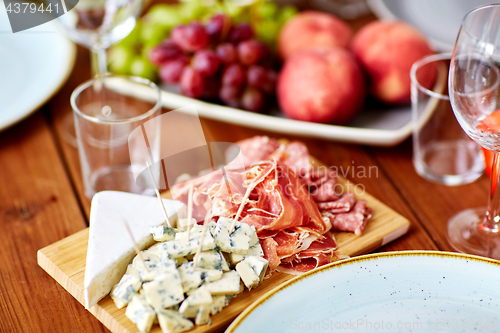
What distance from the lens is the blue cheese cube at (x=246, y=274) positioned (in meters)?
0.67

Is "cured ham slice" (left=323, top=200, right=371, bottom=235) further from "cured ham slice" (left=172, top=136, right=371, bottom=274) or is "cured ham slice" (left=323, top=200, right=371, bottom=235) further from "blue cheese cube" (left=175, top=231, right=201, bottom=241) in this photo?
"blue cheese cube" (left=175, top=231, right=201, bottom=241)

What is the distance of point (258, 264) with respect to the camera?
0.68m

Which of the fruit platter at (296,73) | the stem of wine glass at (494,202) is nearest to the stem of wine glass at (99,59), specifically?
the fruit platter at (296,73)

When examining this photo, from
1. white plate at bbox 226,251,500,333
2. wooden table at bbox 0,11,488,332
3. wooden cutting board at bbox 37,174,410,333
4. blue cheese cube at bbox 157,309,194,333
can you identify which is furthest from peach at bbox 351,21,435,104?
blue cheese cube at bbox 157,309,194,333

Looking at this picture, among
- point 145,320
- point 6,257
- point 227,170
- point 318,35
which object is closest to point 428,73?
point 318,35

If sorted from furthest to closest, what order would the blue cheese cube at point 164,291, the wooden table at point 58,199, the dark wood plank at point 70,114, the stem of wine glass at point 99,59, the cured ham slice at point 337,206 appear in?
the stem of wine glass at point 99,59, the dark wood plank at point 70,114, the cured ham slice at point 337,206, the wooden table at point 58,199, the blue cheese cube at point 164,291

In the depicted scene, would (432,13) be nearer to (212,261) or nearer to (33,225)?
(212,261)

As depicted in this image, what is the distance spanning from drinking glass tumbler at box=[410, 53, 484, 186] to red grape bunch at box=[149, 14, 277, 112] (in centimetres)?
33

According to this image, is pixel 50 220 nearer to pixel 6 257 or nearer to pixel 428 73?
pixel 6 257

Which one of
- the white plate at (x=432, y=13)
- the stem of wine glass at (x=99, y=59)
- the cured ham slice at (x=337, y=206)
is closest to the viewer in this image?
the cured ham slice at (x=337, y=206)

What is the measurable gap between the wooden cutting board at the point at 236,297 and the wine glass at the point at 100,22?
1.17 feet

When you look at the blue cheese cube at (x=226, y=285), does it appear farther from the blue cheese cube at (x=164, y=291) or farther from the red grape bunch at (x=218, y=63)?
the red grape bunch at (x=218, y=63)

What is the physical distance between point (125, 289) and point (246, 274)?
6.4 inches

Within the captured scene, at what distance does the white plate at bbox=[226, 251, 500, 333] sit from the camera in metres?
0.64
